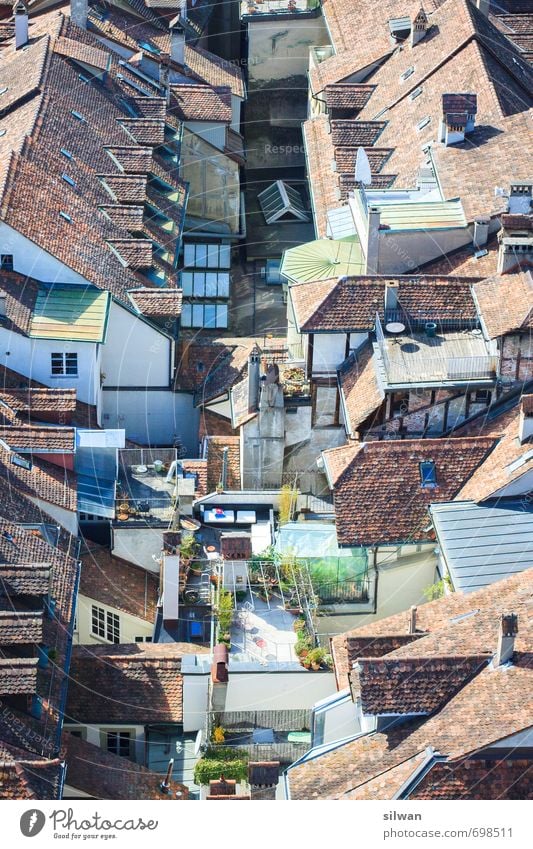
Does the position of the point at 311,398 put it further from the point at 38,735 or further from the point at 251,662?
the point at 38,735

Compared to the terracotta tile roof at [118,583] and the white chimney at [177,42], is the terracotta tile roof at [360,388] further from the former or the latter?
the white chimney at [177,42]

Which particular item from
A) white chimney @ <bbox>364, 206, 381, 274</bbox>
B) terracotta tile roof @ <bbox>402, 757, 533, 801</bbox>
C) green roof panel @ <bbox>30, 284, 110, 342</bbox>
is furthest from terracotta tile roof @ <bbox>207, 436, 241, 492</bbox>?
terracotta tile roof @ <bbox>402, 757, 533, 801</bbox>

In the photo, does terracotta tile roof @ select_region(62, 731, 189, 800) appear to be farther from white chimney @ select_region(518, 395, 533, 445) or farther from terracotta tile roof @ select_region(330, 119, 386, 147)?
terracotta tile roof @ select_region(330, 119, 386, 147)

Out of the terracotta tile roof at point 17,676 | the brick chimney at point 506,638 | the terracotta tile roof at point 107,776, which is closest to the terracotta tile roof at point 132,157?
the terracotta tile roof at point 107,776

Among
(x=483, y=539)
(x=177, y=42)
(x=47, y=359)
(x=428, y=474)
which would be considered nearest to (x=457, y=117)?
(x=47, y=359)

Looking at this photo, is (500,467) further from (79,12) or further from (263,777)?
(79,12)
